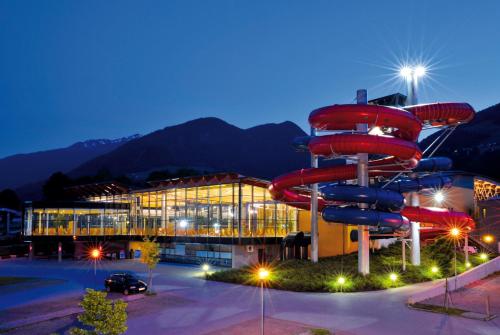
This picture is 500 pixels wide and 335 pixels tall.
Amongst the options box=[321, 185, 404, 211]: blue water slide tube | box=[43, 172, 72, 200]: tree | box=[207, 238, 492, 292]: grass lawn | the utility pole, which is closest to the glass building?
box=[207, 238, 492, 292]: grass lawn

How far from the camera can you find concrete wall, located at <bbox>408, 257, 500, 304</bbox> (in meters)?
25.1

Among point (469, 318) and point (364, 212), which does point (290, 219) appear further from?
point (469, 318)

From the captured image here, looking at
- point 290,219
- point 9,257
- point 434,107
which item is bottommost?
point 9,257

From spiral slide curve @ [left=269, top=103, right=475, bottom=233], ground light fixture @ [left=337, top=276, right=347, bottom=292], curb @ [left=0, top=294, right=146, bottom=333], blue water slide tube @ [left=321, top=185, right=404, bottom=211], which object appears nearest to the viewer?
curb @ [left=0, top=294, right=146, bottom=333]

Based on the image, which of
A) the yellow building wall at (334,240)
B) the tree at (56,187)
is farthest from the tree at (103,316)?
the tree at (56,187)

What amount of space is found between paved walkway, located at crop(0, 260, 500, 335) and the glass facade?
11339 mm

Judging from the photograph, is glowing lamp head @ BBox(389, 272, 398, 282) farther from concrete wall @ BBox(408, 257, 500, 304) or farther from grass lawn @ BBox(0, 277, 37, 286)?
grass lawn @ BBox(0, 277, 37, 286)

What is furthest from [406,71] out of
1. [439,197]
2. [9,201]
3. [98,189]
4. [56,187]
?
[9,201]

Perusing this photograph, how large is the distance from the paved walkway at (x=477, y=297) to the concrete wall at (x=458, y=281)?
0.32 meters

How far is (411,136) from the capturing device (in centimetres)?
3080

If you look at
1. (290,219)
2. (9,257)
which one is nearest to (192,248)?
(290,219)

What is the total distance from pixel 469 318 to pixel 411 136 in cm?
1298

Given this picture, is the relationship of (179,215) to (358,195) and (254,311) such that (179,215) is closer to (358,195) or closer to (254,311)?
(358,195)

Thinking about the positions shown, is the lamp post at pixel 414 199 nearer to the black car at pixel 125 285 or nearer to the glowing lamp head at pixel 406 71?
the glowing lamp head at pixel 406 71
